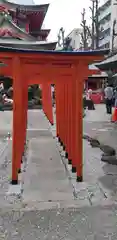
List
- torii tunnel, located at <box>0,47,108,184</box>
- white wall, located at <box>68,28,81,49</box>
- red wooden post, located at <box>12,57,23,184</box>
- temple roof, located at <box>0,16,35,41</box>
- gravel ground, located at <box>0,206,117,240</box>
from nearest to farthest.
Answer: gravel ground, located at <box>0,206,117,240</box> → torii tunnel, located at <box>0,47,108,184</box> → red wooden post, located at <box>12,57,23,184</box> → temple roof, located at <box>0,16,35,41</box> → white wall, located at <box>68,28,81,49</box>

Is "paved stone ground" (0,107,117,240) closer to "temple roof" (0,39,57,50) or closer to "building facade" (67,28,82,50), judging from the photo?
"temple roof" (0,39,57,50)

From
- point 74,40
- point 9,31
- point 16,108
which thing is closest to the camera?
point 16,108

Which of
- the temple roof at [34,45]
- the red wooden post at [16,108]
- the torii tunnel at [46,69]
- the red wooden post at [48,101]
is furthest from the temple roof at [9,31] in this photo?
the red wooden post at [48,101]

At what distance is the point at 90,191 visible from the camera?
6.55 meters

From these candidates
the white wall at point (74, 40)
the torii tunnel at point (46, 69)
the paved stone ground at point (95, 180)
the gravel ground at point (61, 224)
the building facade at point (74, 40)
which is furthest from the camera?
the white wall at point (74, 40)

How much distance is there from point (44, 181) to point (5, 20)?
5.18 meters

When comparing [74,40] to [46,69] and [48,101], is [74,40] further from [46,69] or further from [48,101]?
[48,101]

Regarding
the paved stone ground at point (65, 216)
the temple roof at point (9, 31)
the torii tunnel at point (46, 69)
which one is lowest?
the paved stone ground at point (65, 216)

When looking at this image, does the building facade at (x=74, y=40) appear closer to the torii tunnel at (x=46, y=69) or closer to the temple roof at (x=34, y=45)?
the temple roof at (x=34, y=45)

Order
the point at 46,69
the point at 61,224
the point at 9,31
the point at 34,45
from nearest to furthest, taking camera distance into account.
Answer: the point at 61,224, the point at 46,69, the point at 34,45, the point at 9,31

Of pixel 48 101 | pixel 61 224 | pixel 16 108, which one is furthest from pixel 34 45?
pixel 48 101

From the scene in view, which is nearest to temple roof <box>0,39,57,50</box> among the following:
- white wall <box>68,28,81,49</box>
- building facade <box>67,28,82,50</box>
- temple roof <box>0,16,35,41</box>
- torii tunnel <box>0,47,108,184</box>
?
torii tunnel <box>0,47,108,184</box>

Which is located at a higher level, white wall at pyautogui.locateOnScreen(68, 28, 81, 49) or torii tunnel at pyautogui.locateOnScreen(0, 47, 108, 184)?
white wall at pyautogui.locateOnScreen(68, 28, 81, 49)

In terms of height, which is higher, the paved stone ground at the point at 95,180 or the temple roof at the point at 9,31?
the temple roof at the point at 9,31
